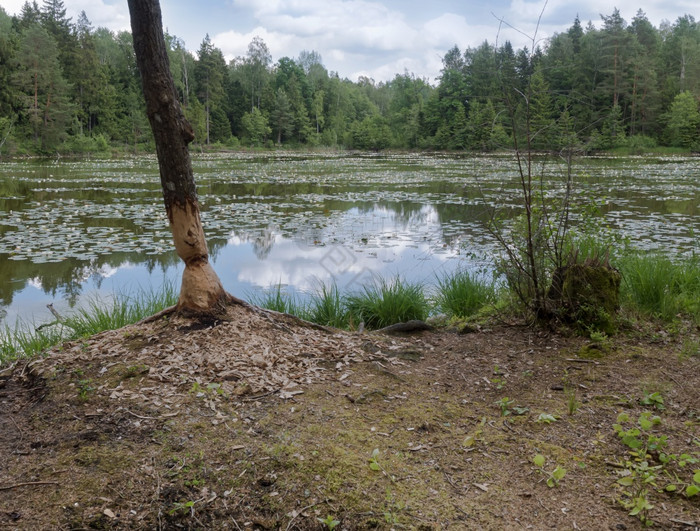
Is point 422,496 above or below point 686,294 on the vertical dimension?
below

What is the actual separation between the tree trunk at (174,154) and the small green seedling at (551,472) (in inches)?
98.6

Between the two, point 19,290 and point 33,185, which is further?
point 33,185

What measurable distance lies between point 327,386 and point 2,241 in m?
8.58

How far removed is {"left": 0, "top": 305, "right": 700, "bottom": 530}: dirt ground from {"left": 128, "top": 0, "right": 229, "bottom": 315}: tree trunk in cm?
27

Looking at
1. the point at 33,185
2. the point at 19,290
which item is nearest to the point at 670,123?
the point at 33,185

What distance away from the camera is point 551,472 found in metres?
2.48

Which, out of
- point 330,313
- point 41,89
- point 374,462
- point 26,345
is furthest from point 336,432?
point 41,89

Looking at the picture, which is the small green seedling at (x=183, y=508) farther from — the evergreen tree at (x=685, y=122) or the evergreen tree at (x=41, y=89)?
the evergreen tree at (x=685, y=122)

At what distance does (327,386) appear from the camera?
335 centimetres

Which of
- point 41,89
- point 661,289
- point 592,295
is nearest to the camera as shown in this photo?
point 592,295

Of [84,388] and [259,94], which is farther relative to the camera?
[259,94]

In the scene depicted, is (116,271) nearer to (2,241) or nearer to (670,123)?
(2,241)

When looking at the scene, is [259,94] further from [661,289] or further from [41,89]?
[661,289]

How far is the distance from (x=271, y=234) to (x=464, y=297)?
225 inches
